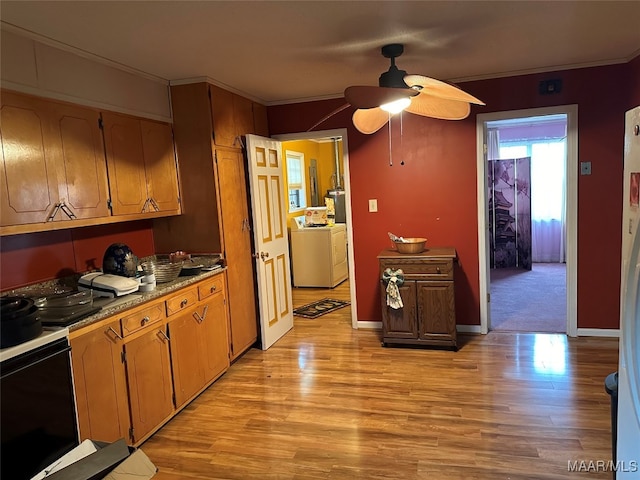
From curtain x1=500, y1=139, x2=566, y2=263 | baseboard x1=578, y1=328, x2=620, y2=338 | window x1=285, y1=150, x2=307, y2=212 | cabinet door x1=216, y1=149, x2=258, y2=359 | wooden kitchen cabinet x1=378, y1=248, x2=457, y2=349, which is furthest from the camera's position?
curtain x1=500, y1=139, x2=566, y2=263

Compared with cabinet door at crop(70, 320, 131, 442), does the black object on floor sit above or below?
below

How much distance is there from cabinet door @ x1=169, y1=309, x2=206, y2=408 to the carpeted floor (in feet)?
8.93

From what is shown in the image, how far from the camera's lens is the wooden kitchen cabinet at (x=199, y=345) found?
290 centimetres

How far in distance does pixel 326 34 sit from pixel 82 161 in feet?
5.17

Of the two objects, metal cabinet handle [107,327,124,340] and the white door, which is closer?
metal cabinet handle [107,327,124,340]

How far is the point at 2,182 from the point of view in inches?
82.8

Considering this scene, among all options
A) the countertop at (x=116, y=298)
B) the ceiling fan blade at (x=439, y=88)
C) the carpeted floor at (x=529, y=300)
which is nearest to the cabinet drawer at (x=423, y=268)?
the carpeted floor at (x=529, y=300)

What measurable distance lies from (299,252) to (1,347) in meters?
4.62

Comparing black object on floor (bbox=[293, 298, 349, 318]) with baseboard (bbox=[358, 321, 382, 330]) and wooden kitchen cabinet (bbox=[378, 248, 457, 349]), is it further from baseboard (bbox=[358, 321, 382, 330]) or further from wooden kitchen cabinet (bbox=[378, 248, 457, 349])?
wooden kitchen cabinet (bbox=[378, 248, 457, 349])

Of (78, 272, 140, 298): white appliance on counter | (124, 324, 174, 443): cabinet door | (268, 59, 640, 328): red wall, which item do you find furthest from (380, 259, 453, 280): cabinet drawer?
(78, 272, 140, 298): white appliance on counter

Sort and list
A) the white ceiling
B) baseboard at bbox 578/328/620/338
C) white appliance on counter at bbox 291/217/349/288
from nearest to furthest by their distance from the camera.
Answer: the white ceiling → baseboard at bbox 578/328/620/338 → white appliance on counter at bbox 291/217/349/288

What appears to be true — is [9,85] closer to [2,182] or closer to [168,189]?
[2,182]

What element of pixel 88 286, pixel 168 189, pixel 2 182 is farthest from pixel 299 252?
pixel 2 182

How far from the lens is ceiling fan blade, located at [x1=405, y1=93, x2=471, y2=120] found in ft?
8.85
